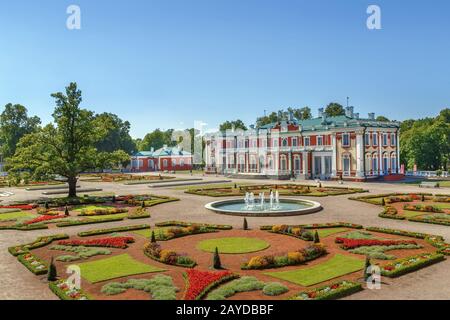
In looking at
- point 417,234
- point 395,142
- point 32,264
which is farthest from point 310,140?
point 32,264

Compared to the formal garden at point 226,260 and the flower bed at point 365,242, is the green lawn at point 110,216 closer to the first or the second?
the formal garden at point 226,260

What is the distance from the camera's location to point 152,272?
55.3ft

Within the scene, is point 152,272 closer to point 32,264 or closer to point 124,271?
point 124,271

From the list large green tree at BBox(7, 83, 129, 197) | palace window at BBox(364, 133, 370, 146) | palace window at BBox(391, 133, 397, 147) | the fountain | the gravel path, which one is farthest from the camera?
palace window at BBox(391, 133, 397, 147)

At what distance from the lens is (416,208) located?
32844mm

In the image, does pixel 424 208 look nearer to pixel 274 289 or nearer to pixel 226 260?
pixel 226 260

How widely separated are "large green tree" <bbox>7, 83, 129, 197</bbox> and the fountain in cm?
1466

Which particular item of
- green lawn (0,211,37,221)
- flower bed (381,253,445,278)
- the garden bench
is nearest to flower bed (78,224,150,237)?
green lawn (0,211,37,221)

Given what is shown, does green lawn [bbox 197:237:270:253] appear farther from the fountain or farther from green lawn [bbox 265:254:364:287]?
the fountain

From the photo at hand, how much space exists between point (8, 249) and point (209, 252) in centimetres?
1115

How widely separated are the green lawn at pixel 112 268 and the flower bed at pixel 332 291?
6.89m

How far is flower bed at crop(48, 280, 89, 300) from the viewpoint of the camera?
1374cm
